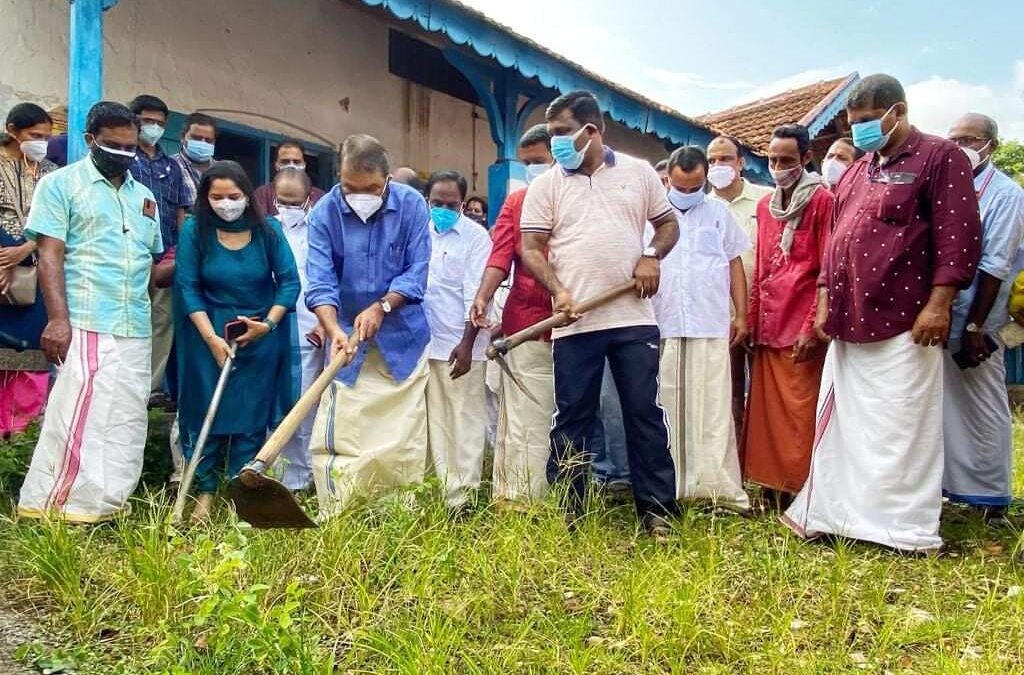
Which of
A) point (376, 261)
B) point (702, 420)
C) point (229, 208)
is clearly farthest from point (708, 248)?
point (229, 208)

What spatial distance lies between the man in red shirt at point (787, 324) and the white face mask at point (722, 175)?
0.44 metres

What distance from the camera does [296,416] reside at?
9.41 ft

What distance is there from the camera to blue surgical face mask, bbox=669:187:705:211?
4.01 metres

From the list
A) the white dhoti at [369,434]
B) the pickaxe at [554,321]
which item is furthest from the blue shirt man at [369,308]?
the pickaxe at [554,321]

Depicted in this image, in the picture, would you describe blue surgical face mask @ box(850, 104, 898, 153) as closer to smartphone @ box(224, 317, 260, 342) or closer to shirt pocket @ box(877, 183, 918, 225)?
shirt pocket @ box(877, 183, 918, 225)

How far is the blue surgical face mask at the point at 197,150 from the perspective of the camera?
4.51 m

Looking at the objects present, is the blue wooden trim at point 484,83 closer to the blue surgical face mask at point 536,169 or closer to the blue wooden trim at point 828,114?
the blue surgical face mask at point 536,169

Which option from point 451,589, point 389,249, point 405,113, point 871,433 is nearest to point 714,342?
point 871,433

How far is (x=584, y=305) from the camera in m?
3.35

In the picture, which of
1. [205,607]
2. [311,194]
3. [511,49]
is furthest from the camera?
[511,49]

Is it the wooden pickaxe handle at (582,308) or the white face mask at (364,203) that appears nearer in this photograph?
Result: the wooden pickaxe handle at (582,308)

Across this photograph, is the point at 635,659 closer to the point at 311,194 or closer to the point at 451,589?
the point at 451,589

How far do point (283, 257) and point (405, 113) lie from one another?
460 cm

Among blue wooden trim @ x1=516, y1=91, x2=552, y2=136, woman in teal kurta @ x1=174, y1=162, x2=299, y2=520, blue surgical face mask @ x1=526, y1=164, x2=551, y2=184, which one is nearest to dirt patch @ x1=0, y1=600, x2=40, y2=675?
woman in teal kurta @ x1=174, y1=162, x2=299, y2=520
